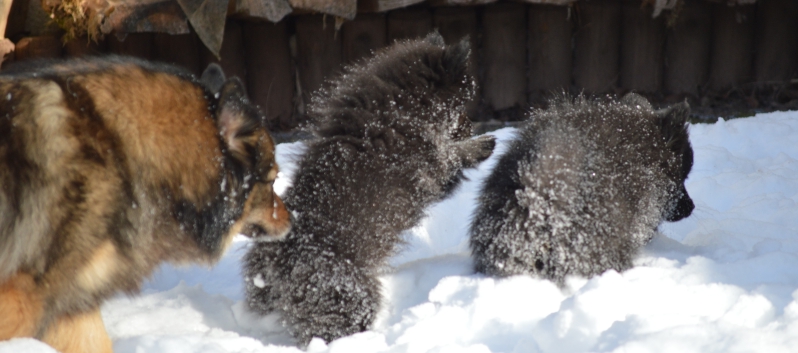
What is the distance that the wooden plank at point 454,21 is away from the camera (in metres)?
6.34

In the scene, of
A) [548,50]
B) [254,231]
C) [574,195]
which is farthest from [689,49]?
[254,231]

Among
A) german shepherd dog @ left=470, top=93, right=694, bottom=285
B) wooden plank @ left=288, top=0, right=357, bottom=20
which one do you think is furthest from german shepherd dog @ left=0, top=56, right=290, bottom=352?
wooden plank @ left=288, top=0, right=357, bottom=20

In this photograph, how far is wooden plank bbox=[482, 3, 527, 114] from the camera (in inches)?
252

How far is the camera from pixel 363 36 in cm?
632

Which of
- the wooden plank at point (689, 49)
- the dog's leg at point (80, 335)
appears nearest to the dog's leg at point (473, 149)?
the dog's leg at point (80, 335)

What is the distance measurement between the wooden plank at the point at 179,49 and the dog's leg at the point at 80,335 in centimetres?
404

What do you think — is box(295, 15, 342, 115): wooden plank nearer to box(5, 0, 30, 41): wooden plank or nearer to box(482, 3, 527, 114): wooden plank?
box(482, 3, 527, 114): wooden plank

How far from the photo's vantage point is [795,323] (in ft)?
7.25

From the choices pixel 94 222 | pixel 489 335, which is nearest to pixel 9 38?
pixel 94 222

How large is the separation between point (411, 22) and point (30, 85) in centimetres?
452

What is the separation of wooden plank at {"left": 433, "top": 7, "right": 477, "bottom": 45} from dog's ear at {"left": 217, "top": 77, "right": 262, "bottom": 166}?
4213 millimetres

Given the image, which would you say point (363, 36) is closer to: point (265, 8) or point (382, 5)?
point (382, 5)

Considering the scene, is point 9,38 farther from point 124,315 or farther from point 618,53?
point 618,53

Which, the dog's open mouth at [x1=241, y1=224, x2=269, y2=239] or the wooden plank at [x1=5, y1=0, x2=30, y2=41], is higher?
the wooden plank at [x1=5, y1=0, x2=30, y2=41]
